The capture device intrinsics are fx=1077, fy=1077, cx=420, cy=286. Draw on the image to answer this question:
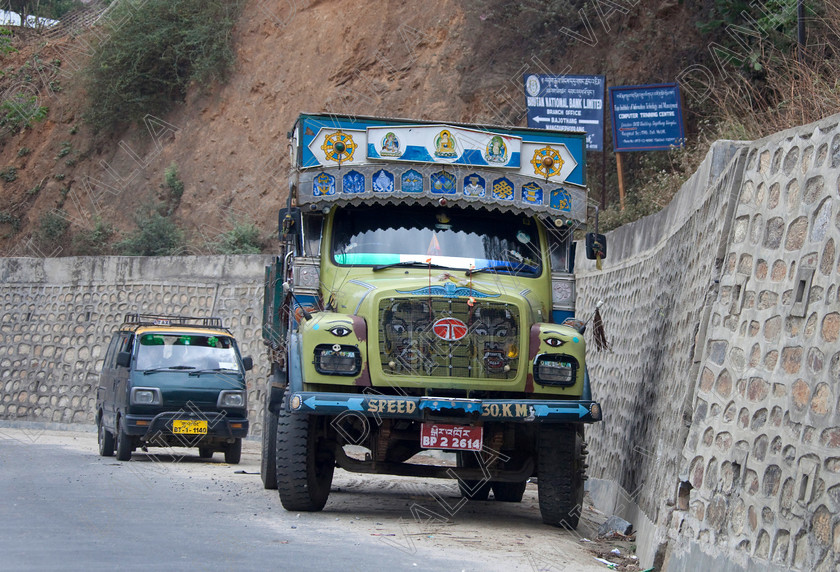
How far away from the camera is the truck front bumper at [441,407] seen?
8.62 m

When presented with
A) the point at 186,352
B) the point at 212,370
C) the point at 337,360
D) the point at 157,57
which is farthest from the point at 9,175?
the point at 337,360

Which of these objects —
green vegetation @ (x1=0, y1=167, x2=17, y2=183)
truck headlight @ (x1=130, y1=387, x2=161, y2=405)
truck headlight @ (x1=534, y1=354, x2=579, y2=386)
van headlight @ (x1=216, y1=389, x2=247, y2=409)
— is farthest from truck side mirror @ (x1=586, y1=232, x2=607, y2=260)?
green vegetation @ (x1=0, y1=167, x2=17, y2=183)

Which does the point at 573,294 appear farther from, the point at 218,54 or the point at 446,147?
the point at 218,54

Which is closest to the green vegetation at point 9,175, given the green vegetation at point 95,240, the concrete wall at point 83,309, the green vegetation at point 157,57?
the green vegetation at point 157,57

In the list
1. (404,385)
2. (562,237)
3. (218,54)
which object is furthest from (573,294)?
(218,54)

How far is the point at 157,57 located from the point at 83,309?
40.4 feet

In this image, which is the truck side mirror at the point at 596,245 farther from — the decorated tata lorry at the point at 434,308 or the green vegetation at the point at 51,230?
the green vegetation at the point at 51,230

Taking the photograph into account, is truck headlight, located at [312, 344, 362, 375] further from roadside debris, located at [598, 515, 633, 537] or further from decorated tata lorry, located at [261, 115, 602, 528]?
roadside debris, located at [598, 515, 633, 537]

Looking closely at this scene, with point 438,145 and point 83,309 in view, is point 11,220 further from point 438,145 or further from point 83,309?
point 438,145

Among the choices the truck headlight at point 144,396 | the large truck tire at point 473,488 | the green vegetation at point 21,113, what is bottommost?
the large truck tire at point 473,488

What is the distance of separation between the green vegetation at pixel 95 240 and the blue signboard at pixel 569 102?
53.4 feet

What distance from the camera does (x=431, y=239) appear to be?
32.3 feet

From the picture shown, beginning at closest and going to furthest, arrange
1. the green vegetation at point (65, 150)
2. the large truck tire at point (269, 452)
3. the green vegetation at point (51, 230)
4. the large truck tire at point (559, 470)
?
the large truck tire at point (559, 470) → the large truck tire at point (269, 452) → the green vegetation at point (51, 230) → the green vegetation at point (65, 150)

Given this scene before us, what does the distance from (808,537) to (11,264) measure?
2532 cm
